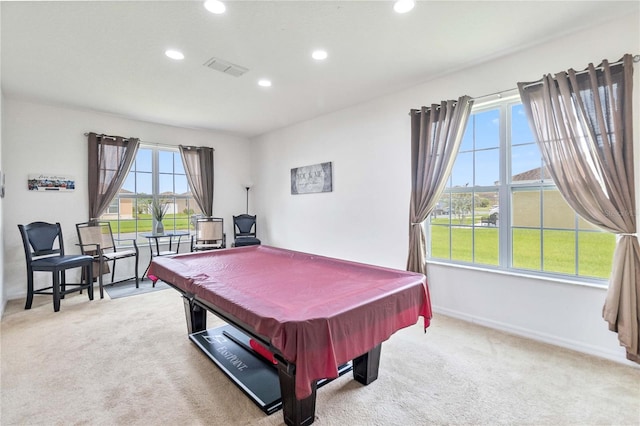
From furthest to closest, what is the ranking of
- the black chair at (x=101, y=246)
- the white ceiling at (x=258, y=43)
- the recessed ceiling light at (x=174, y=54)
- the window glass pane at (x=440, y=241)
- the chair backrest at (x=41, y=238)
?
the black chair at (x=101, y=246), the chair backrest at (x=41, y=238), the window glass pane at (x=440, y=241), the recessed ceiling light at (x=174, y=54), the white ceiling at (x=258, y=43)

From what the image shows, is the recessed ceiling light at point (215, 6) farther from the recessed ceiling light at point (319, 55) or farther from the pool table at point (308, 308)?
the pool table at point (308, 308)

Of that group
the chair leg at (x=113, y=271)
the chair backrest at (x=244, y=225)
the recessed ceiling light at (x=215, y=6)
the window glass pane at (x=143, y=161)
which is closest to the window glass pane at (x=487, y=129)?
the recessed ceiling light at (x=215, y=6)

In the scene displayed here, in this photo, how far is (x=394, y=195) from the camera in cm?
379

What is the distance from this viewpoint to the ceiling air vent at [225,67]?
2.97 metres

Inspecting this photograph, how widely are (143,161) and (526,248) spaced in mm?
5697

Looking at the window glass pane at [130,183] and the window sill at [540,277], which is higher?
the window glass pane at [130,183]

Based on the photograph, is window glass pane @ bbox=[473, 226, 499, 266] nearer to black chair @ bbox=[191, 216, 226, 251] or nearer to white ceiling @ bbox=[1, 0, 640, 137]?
white ceiling @ bbox=[1, 0, 640, 137]

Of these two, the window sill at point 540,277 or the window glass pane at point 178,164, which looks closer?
the window sill at point 540,277

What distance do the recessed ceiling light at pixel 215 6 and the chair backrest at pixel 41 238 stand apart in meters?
3.50

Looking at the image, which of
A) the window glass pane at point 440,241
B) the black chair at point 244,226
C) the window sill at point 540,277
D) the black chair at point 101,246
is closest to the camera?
the window sill at point 540,277

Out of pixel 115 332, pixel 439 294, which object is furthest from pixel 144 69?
pixel 439 294

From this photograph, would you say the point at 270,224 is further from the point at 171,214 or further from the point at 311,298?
the point at 311,298

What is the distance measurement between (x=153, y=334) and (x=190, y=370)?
2.94 ft

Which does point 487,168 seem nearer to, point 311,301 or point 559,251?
point 559,251
